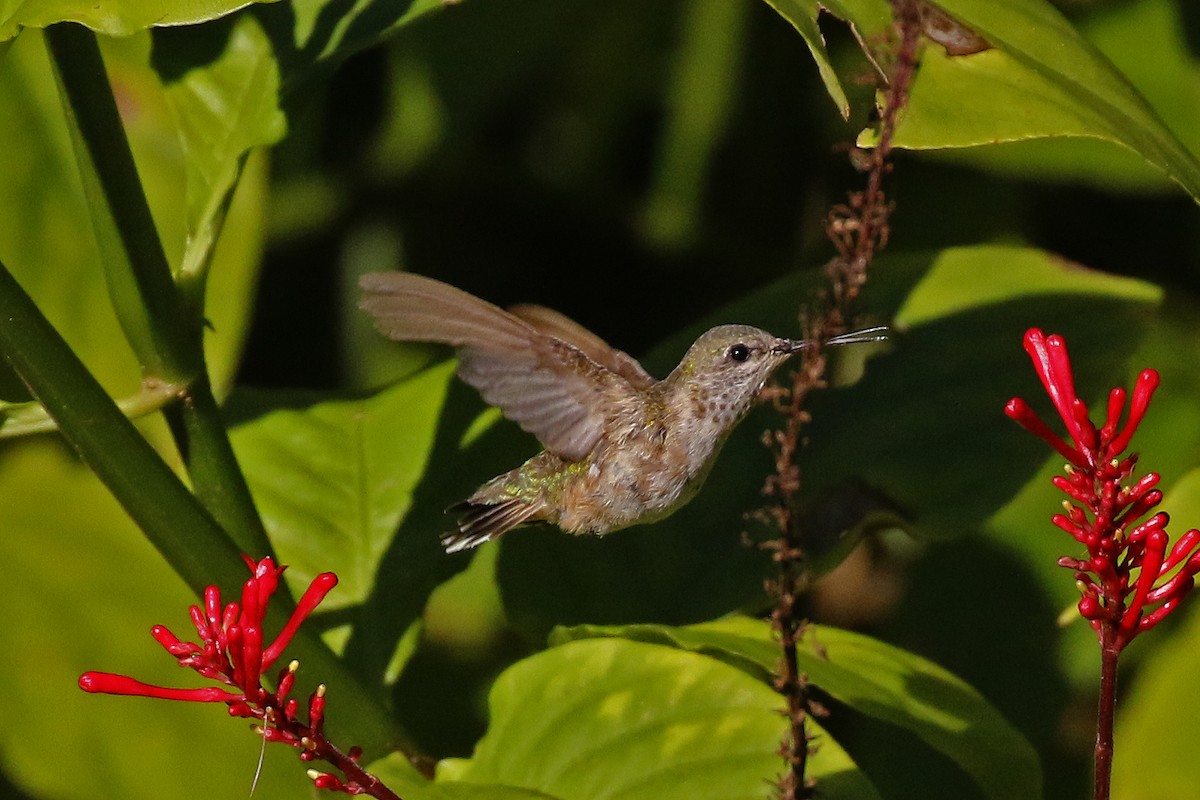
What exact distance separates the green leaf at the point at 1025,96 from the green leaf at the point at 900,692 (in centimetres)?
49

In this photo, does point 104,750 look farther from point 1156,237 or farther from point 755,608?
point 1156,237

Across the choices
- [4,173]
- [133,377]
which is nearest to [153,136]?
[4,173]

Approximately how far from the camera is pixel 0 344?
126 centimetres

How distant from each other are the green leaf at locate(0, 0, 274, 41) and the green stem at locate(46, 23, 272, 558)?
0.13 ft

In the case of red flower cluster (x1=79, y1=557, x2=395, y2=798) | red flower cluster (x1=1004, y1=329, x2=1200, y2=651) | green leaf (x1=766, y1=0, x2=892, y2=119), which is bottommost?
red flower cluster (x1=79, y1=557, x2=395, y2=798)

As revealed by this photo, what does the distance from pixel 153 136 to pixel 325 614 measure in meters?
1.13

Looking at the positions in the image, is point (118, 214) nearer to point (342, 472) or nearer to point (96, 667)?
point (342, 472)

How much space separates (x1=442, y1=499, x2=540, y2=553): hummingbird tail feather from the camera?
5.80ft

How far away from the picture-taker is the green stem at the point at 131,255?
4.61ft

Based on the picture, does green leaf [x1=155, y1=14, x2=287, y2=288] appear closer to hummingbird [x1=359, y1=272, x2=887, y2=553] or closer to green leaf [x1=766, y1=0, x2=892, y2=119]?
hummingbird [x1=359, y1=272, x2=887, y2=553]

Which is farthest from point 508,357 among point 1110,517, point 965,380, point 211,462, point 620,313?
point 620,313

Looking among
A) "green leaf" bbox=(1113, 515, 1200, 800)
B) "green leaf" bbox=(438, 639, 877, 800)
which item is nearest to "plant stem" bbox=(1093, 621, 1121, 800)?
"green leaf" bbox=(438, 639, 877, 800)

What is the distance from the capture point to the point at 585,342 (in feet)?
6.72

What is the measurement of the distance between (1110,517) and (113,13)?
947 mm
